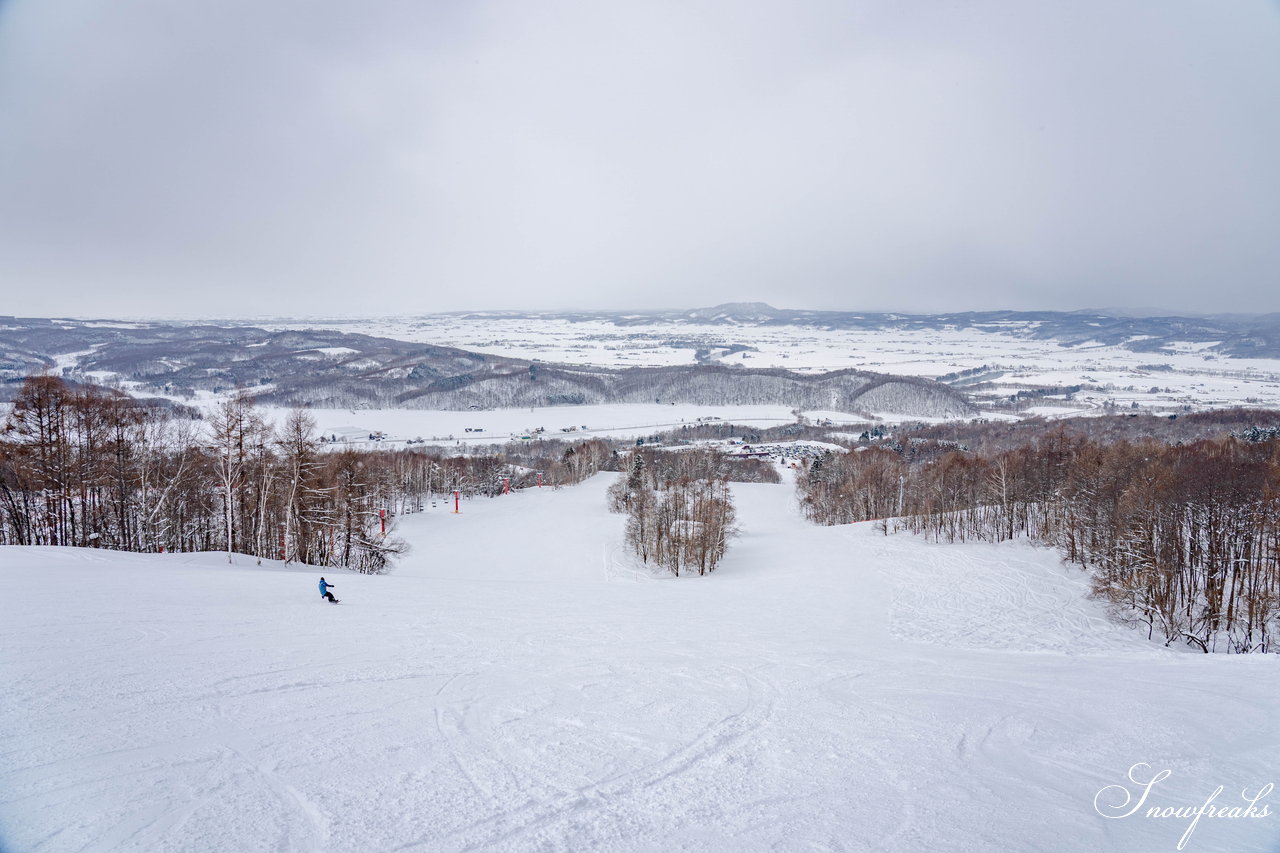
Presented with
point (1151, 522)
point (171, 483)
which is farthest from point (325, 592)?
point (1151, 522)

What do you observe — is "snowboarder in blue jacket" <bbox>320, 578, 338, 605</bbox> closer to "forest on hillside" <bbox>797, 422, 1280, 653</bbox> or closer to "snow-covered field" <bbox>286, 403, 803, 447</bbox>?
"forest on hillside" <bbox>797, 422, 1280, 653</bbox>

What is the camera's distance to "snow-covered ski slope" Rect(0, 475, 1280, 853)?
5.69m

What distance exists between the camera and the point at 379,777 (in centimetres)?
642

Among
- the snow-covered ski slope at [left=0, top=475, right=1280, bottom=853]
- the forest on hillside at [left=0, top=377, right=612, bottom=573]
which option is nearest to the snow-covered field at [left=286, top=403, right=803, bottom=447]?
the forest on hillside at [left=0, top=377, right=612, bottom=573]

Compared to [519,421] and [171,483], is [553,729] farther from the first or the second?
[519,421]

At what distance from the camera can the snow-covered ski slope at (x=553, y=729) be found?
224 inches

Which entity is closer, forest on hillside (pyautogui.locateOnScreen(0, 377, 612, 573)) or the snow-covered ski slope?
the snow-covered ski slope

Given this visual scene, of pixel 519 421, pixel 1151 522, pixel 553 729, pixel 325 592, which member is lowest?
pixel 519 421

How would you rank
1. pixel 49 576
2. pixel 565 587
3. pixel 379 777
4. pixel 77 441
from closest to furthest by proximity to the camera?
pixel 379 777, pixel 49 576, pixel 565 587, pixel 77 441

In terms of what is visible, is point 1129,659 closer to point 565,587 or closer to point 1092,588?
point 1092,588

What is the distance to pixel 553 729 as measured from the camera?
808 cm

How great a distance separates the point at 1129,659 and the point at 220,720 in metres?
19.6

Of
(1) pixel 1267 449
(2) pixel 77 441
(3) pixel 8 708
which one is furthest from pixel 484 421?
(3) pixel 8 708

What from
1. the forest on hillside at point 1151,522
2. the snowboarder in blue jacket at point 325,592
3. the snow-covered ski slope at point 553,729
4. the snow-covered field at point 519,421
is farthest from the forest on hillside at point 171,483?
the snow-covered field at point 519,421
